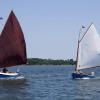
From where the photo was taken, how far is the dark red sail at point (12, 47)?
8550 centimetres

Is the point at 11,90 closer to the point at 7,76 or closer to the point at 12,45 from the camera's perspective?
the point at 7,76

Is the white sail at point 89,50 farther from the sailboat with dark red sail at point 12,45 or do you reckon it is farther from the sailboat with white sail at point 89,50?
the sailboat with dark red sail at point 12,45

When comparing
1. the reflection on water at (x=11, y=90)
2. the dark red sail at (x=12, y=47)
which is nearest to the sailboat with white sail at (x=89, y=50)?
the dark red sail at (x=12, y=47)

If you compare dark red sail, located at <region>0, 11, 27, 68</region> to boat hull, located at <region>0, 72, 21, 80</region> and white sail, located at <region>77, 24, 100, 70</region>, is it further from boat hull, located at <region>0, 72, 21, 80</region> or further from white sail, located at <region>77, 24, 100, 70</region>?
white sail, located at <region>77, 24, 100, 70</region>

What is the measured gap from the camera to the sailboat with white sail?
92.7 metres

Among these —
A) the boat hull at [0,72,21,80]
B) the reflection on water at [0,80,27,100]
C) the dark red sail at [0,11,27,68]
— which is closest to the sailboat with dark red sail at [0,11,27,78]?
the dark red sail at [0,11,27,68]

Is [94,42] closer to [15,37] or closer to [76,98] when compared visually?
[15,37]

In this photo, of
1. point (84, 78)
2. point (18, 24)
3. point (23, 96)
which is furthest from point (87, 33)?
point (23, 96)

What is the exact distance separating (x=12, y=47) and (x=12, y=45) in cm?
40

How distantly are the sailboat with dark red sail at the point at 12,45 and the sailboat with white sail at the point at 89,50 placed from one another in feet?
42.4

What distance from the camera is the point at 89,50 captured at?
308 ft

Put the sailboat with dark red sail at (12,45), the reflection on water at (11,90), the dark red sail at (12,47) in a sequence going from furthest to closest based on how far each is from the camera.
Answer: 1. the dark red sail at (12,47)
2. the sailboat with dark red sail at (12,45)
3. the reflection on water at (11,90)

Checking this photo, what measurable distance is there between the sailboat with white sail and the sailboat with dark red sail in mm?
12933

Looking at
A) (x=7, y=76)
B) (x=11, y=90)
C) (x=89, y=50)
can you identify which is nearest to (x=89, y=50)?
(x=89, y=50)
